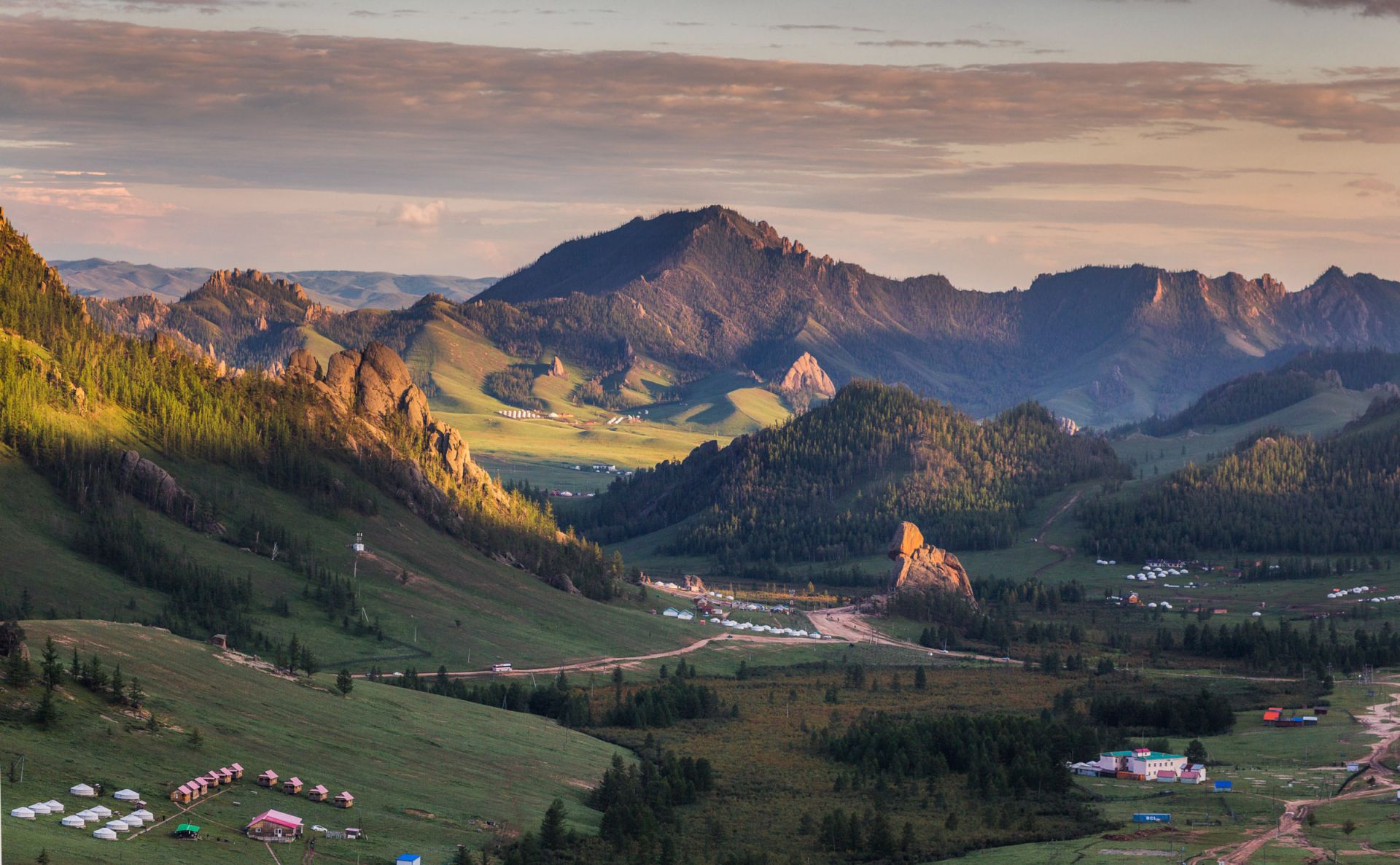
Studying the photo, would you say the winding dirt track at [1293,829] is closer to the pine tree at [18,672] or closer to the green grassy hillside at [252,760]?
the green grassy hillside at [252,760]

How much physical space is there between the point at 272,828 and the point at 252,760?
64.9 ft

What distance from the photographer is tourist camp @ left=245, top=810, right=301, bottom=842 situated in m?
130

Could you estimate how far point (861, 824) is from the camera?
16662 centimetres

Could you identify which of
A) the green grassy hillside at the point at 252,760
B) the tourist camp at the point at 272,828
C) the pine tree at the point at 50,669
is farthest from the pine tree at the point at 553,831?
the pine tree at the point at 50,669

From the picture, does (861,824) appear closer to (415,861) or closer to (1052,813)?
(1052,813)

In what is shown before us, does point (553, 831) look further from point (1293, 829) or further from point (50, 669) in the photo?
point (1293, 829)

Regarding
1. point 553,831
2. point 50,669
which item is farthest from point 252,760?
point 553,831

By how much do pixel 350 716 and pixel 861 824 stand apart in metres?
56.5

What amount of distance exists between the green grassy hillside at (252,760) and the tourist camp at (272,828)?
1.39m

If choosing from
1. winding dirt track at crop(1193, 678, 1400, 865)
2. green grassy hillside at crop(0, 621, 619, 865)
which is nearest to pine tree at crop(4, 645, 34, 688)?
green grassy hillside at crop(0, 621, 619, 865)

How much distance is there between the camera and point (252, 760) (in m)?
150

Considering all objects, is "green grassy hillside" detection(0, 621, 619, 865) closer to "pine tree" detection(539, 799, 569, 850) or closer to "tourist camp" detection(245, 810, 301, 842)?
"tourist camp" detection(245, 810, 301, 842)

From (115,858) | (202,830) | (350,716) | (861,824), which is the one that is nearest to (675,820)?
(861,824)

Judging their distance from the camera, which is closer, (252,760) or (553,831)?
(252,760)
